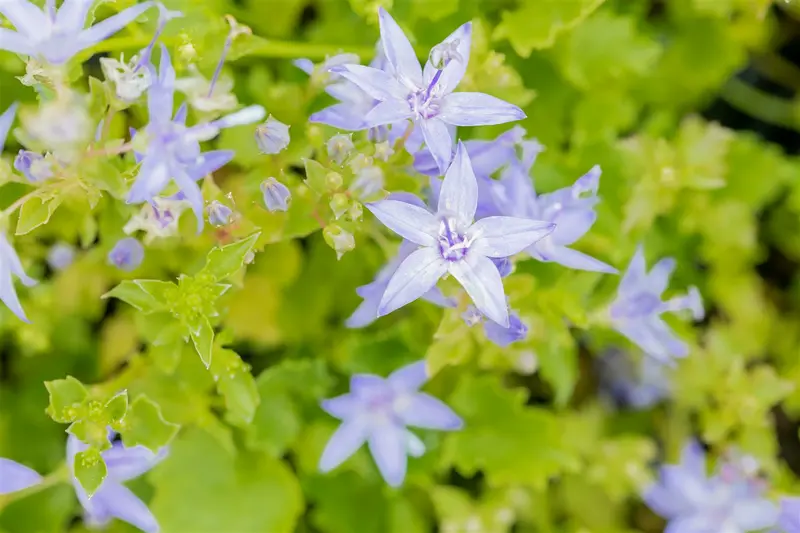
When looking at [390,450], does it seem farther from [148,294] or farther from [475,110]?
[475,110]

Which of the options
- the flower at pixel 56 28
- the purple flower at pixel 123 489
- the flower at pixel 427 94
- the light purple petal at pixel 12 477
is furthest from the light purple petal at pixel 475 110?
the light purple petal at pixel 12 477

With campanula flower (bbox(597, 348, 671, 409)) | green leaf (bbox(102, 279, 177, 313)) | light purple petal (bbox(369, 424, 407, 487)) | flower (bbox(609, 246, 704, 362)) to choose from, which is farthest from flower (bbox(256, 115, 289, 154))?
campanula flower (bbox(597, 348, 671, 409))

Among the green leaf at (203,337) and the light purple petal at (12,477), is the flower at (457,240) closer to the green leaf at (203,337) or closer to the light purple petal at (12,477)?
the green leaf at (203,337)

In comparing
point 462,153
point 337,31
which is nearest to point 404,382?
point 462,153

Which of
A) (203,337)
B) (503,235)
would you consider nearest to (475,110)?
(503,235)

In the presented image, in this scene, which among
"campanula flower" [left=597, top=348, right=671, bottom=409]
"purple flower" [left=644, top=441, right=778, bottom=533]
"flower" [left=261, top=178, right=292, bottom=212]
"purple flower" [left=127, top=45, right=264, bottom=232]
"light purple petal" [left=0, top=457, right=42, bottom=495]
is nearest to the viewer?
"purple flower" [left=127, top=45, right=264, bottom=232]

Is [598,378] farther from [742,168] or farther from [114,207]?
[114,207]

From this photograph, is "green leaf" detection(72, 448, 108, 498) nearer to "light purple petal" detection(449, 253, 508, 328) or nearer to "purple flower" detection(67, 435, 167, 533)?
"purple flower" detection(67, 435, 167, 533)
